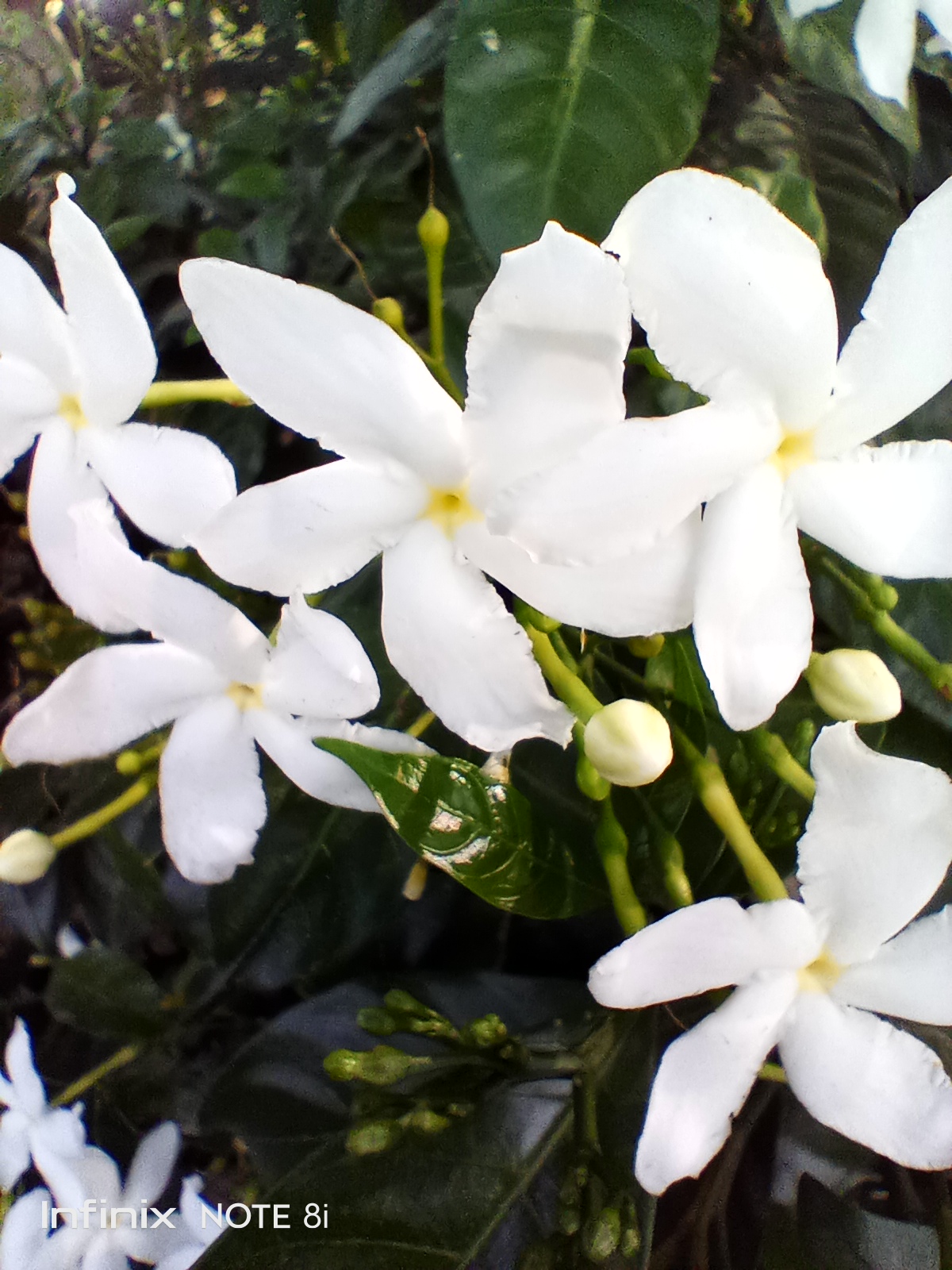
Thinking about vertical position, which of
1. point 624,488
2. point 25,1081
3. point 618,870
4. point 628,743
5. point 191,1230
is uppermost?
point 624,488

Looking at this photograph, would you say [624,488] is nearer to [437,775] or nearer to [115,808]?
[437,775]

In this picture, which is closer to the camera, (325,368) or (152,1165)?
(325,368)

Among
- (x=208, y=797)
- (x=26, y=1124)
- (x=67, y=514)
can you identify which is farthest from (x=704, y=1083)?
(x=26, y=1124)

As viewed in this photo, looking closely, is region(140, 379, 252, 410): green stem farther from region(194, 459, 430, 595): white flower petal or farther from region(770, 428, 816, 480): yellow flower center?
region(770, 428, 816, 480): yellow flower center

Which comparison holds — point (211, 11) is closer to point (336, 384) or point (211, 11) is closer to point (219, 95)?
point (219, 95)

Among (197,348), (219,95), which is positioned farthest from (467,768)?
(219,95)

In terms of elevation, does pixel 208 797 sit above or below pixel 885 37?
below
